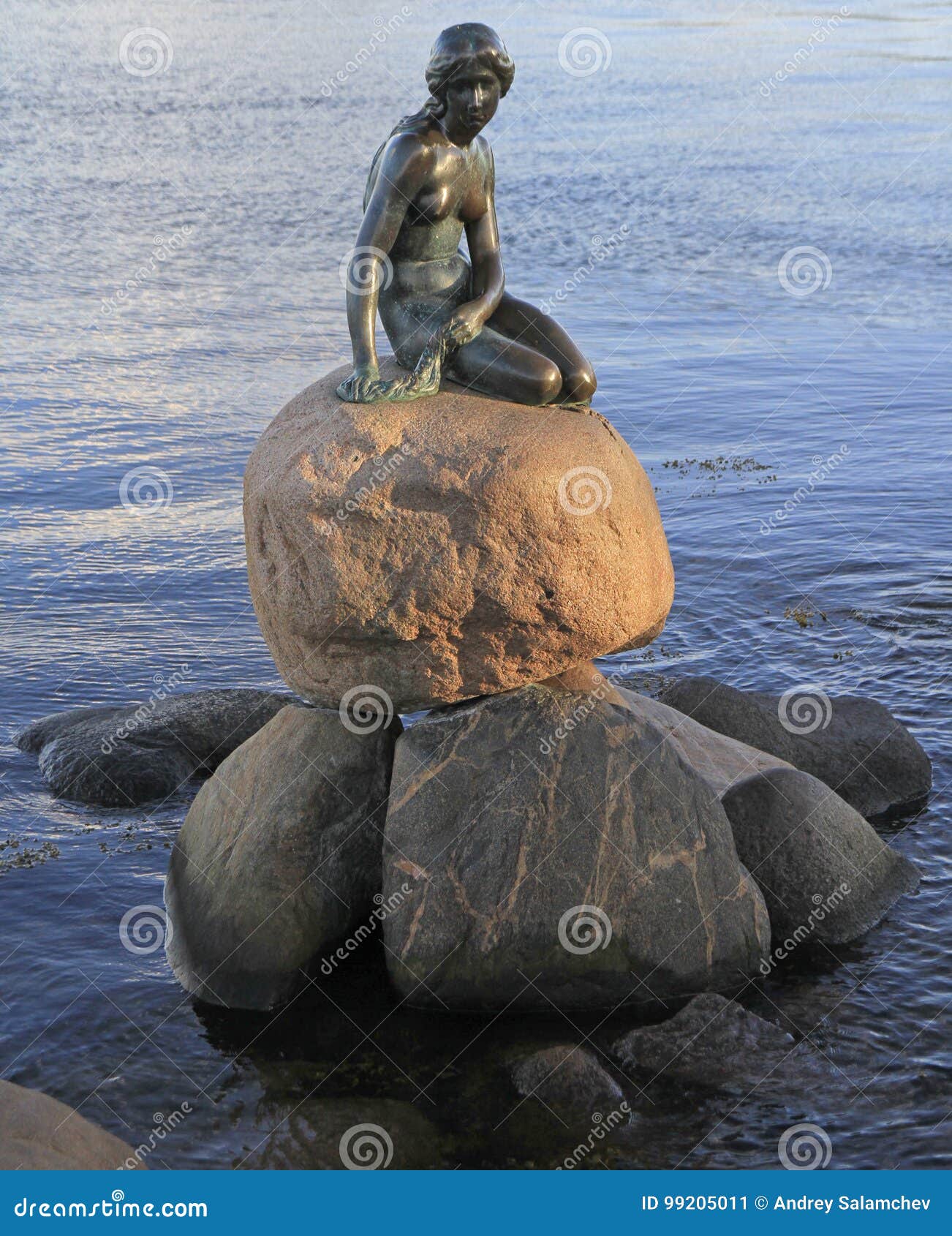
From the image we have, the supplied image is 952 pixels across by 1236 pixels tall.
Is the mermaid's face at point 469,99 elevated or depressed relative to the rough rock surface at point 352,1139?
elevated

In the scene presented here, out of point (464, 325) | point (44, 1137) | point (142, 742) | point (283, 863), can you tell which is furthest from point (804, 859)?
point (142, 742)

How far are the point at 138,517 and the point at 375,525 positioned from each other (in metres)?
10.1

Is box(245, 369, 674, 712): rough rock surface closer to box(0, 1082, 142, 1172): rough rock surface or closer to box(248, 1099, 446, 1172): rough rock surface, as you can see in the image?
box(248, 1099, 446, 1172): rough rock surface

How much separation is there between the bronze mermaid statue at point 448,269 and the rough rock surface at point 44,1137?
15.9ft

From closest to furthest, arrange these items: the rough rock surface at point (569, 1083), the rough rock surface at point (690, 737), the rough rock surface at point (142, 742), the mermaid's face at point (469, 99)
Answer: the rough rock surface at point (569, 1083) → the mermaid's face at point (469, 99) → the rough rock surface at point (690, 737) → the rough rock surface at point (142, 742)

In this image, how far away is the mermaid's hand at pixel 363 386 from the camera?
9914 millimetres

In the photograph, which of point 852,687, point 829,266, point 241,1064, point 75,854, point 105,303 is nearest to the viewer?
point 241,1064

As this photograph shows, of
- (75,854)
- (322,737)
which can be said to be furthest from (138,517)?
(322,737)

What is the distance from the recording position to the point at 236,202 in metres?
35.3

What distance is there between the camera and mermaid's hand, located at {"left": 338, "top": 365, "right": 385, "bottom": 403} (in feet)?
32.5

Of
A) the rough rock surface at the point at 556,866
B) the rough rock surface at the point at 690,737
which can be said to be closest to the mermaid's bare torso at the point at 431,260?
the rough rock surface at the point at 690,737

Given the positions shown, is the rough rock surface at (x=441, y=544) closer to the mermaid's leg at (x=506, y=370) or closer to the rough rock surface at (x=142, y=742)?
the mermaid's leg at (x=506, y=370)

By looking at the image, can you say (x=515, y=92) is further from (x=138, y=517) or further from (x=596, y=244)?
(x=138, y=517)

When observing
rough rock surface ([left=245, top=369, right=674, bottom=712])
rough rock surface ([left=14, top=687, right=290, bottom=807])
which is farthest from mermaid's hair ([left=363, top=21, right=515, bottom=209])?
rough rock surface ([left=14, top=687, right=290, bottom=807])
